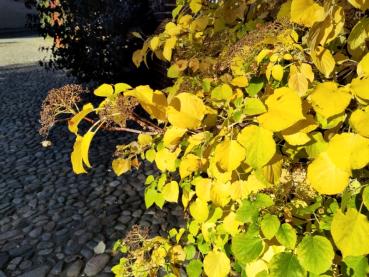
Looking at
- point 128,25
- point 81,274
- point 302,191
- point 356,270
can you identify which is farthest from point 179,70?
point 128,25

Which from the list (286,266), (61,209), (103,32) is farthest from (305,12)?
(103,32)

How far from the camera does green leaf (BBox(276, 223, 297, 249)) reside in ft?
3.89

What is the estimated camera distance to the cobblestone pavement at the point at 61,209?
2877mm

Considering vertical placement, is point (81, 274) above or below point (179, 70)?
below

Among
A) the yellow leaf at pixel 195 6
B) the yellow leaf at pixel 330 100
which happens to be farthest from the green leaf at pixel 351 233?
the yellow leaf at pixel 195 6

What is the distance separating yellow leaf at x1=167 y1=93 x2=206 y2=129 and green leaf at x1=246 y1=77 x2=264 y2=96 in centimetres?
23

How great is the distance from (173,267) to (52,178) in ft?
8.71

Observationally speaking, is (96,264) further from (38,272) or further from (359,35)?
(359,35)

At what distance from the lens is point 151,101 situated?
3.69 ft

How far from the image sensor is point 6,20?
2764 centimetres

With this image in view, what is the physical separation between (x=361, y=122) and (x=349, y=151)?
2.8 inches

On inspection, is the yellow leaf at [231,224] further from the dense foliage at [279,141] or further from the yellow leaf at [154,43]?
the yellow leaf at [154,43]

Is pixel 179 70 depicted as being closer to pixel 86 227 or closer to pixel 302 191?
pixel 302 191

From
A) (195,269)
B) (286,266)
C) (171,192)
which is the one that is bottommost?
(195,269)
